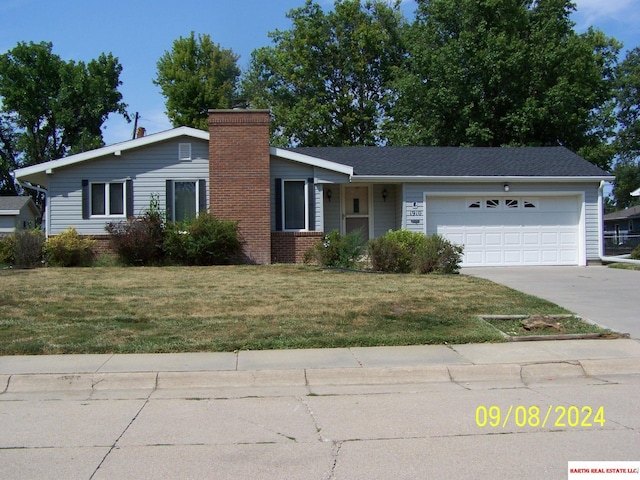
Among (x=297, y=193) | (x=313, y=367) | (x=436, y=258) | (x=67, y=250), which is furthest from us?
(x=297, y=193)

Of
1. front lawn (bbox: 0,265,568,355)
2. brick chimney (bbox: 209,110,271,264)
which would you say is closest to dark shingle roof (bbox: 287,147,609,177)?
brick chimney (bbox: 209,110,271,264)

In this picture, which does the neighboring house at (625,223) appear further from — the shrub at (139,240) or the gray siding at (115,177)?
the shrub at (139,240)

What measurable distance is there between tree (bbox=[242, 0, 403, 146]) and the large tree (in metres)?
15.3

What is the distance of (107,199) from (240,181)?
4.35m

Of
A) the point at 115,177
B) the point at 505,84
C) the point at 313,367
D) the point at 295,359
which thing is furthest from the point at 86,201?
the point at 505,84

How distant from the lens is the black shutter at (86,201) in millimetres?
18391

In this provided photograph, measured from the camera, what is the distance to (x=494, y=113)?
2970 cm

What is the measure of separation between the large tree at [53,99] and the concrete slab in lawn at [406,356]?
40438 mm

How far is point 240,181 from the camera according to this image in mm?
17953

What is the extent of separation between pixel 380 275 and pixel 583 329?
240 inches

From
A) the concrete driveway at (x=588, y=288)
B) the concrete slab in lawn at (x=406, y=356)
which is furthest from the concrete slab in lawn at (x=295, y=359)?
the concrete driveway at (x=588, y=288)

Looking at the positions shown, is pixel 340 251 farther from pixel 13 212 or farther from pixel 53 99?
pixel 53 99

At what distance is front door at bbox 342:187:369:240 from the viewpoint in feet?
65.9

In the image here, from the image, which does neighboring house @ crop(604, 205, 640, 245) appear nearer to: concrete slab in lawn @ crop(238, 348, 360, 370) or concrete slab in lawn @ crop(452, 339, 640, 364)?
concrete slab in lawn @ crop(452, 339, 640, 364)
